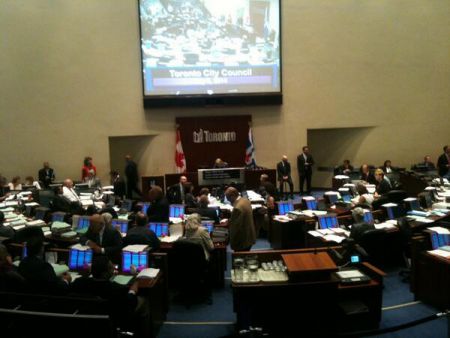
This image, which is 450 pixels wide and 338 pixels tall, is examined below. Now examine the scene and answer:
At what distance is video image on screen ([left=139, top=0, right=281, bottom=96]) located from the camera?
41.9 feet

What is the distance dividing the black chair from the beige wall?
824 cm

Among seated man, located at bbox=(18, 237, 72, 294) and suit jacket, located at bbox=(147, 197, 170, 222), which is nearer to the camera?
seated man, located at bbox=(18, 237, 72, 294)

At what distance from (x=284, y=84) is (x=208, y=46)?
2656 mm

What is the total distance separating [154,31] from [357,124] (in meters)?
7.06

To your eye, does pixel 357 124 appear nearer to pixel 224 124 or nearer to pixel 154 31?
pixel 224 124

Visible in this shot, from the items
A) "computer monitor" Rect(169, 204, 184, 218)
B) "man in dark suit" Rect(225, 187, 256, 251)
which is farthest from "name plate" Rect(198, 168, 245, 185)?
"man in dark suit" Rect(225, 187, 256, 251)

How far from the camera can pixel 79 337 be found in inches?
103

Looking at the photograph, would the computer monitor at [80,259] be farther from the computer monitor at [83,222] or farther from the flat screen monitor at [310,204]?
the flat screen monitor at [310,204]

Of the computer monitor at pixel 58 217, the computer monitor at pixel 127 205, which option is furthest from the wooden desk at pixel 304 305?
the computer monitor at pixel 127 205

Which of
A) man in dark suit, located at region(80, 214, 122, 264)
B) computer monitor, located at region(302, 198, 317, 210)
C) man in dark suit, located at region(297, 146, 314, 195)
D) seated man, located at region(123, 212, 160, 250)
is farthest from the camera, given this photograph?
man in dark suit, located at region(297, 146, 314, 195)

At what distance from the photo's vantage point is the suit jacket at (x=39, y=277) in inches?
156

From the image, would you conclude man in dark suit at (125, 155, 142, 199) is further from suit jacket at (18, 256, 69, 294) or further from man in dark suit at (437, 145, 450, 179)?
man in dark suit at (437, 145, 450, 179)

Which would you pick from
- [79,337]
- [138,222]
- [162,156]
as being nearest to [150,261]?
[138,222]

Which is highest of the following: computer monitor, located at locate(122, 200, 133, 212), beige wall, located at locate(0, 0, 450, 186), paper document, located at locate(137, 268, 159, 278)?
beige wall, located at locate(0, 0, 450, 186)
